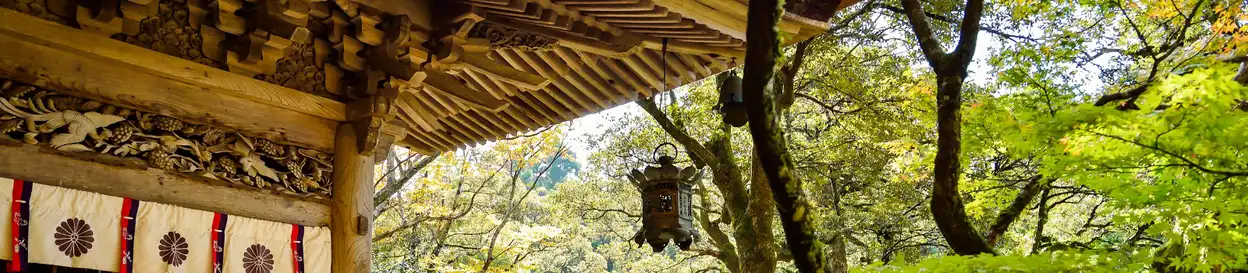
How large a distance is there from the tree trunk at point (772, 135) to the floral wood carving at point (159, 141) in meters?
2.47

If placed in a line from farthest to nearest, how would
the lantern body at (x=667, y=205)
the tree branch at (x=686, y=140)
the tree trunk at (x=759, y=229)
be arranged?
the tree branch at (x=686, y=140), the tree trunk at (x=759, y=229), the lantern body at (x=667, y=205)

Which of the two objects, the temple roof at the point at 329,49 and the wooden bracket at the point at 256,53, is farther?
the wooden bracket at the point at 256,53

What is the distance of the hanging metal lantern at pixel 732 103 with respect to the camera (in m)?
3.57

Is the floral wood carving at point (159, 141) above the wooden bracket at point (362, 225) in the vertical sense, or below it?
above

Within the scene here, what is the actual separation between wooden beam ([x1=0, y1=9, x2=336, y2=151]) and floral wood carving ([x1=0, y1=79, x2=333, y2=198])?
37 millimetres

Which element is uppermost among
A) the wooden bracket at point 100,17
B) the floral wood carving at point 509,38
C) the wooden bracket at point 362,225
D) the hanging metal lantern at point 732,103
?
the floral wood carving at point 509,38

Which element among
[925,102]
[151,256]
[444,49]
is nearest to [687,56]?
[444,49]

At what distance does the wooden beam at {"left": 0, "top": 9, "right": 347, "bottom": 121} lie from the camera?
9.48ft

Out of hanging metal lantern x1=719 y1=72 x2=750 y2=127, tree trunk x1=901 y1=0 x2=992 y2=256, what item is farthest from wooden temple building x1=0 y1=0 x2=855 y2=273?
tree trunk x1=901 y1=0 x2=992 y2=256

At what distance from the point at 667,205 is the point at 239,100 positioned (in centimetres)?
256

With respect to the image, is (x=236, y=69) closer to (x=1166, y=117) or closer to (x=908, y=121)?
(x=1166, y=117)

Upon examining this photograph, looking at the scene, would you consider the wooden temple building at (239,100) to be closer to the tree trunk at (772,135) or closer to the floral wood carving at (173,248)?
the floral wood carving at (173,248)

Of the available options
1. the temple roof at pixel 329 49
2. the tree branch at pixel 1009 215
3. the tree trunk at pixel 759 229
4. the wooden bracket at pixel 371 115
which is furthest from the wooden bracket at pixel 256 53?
the tree trunk at pixel 759 229

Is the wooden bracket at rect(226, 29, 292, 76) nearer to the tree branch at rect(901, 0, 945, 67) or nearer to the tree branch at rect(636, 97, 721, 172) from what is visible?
A: the tree branch at rect(901, 0, 945, 67)
